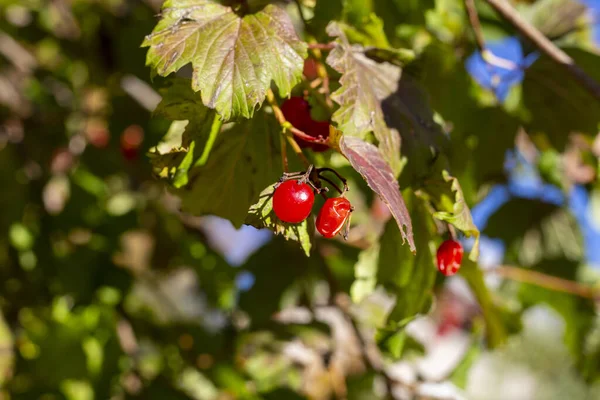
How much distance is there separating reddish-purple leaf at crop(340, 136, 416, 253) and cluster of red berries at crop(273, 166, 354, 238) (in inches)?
1.7

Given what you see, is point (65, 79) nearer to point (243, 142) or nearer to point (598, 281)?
point (243, 142)

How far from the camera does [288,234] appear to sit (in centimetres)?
92

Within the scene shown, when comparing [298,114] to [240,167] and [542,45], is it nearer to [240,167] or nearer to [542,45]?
[240,167]

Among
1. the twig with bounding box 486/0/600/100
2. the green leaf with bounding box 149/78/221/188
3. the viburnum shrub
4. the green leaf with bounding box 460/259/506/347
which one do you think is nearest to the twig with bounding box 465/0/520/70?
the twig with bounding box 486/0/600/100

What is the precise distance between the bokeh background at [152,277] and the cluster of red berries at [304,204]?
106 cm

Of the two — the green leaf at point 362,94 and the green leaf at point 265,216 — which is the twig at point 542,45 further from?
the green leaf at point 265,216

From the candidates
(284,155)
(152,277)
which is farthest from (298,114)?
(152,277)

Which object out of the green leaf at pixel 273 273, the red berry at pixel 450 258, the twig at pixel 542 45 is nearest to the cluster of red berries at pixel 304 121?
the red berry at pixel 450 258

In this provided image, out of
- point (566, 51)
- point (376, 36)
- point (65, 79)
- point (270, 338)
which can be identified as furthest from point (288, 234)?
point (65, 79)

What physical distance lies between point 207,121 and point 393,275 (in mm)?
513

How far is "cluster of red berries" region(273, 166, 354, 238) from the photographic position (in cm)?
83

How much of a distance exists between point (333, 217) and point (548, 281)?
5.07 feet

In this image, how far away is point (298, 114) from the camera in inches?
40.9

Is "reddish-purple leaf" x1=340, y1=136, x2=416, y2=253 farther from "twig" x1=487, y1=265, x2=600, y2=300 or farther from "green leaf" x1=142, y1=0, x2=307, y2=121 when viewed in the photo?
"twig" x1=487, y1=265, x2=600, y2=300
